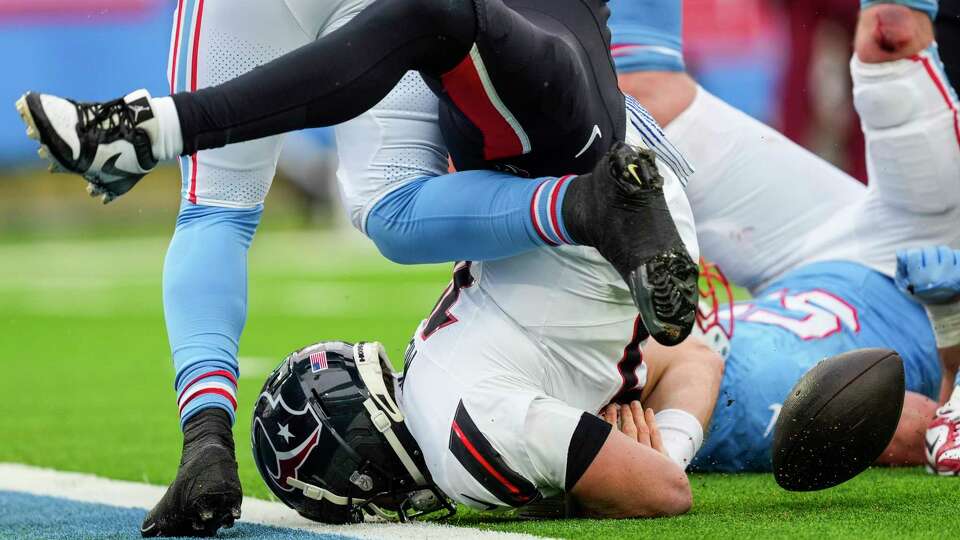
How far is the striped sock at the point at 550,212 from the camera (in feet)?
7.75

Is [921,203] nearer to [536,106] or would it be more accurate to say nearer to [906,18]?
[906,18]

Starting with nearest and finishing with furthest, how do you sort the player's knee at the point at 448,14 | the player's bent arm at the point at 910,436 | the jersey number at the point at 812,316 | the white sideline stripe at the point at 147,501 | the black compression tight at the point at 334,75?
the black compression tight at the point at 334,75
the player's knee at the point at 448,14
the white sideline stripe at the point at 147,501
the player's bent arm at the point at 910,436
the jersey number at the point at 812,316

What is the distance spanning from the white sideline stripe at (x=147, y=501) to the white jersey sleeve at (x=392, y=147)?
568 mm

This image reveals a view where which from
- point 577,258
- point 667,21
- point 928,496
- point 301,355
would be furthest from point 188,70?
point 928,496

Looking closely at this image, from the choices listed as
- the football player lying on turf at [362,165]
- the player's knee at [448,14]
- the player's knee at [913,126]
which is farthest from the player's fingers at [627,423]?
the player's knee at [913,126]

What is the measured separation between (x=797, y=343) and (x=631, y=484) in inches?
35.2

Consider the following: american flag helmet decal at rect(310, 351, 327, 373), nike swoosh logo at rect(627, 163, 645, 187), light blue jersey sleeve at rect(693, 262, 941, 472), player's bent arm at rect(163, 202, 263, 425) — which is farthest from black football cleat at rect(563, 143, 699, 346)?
light blue jersey sleeve at rect(693, 262, 941, 472)

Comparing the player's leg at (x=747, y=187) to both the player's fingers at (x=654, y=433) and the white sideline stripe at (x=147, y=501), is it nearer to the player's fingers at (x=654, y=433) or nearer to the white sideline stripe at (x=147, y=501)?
the player's fingers at (x=654, y=433)

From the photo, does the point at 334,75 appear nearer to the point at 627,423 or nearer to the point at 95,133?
the point at 95,133

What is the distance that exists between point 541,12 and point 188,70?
27.3 inches

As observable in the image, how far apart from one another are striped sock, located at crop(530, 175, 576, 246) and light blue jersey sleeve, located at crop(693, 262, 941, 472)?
0.82 meters

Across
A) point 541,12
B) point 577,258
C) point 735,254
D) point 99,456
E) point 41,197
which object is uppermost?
point 541,12

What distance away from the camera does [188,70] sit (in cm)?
272

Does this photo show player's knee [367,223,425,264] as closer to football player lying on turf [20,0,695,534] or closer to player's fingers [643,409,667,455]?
football player lying on turf [20,0,695,534]
